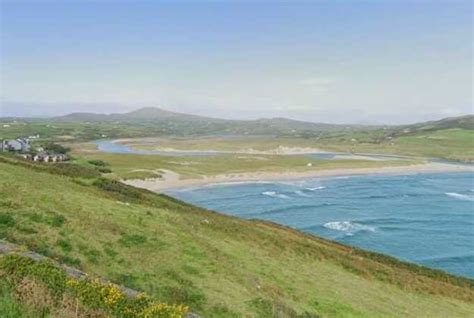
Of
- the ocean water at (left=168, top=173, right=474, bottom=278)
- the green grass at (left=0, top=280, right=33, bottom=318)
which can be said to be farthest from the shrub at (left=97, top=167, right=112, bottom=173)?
the green grass at (left=0, top=280, right=33, bottom=318)

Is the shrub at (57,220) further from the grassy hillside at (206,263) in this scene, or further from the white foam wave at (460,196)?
the white foam wave at (460,196)

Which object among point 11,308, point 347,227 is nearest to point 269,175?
point 347,227

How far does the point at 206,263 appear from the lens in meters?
21.4

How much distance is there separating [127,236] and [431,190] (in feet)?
329

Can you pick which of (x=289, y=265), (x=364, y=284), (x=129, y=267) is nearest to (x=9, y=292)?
(x=129, y=267)

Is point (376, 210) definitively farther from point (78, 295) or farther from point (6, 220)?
point (78, 295)

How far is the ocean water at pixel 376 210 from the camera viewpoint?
58.2 meters

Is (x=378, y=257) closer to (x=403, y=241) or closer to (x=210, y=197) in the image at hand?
(x=403, y=241)

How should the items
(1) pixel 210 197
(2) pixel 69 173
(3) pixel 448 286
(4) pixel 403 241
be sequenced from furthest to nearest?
(1) pixel 210 197, (4) pixel 403 241, (2) pixel 69 173, (3) pixel 448 286

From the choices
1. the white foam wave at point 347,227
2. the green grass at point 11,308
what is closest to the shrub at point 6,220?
the green grass at point 11,308

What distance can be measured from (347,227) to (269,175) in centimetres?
5952

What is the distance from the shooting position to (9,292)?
10078mm

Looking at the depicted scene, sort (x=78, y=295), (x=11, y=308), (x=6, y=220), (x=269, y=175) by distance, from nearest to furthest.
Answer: (x=11, y=308) → (x=78, y=295) → (x=6, y=220) → (x=269, y=175)

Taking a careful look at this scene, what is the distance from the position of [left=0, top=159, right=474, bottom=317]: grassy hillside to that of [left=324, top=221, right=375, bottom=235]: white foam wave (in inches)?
1202
